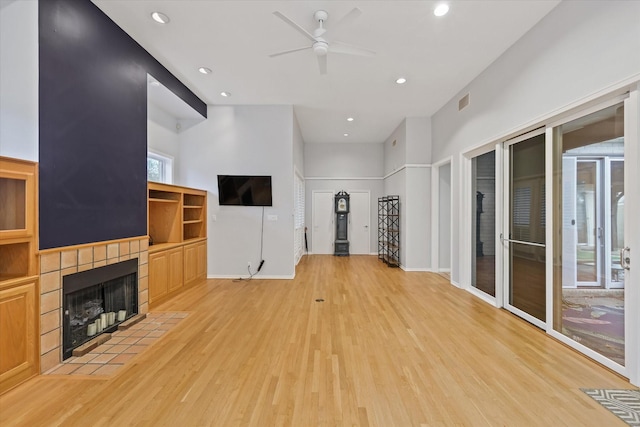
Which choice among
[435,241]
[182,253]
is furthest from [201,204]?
[435,241]

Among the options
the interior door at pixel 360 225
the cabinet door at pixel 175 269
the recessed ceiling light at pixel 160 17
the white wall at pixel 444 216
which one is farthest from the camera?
the interior door at pixel 360 225

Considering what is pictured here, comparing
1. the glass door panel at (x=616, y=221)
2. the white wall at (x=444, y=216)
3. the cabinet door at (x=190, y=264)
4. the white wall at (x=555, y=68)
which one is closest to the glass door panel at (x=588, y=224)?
the glass door panel at (x=616, y=221)

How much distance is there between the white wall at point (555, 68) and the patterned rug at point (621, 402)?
231 centimetres

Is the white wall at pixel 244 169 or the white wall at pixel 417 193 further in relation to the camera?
the white wall at pixel 417 193

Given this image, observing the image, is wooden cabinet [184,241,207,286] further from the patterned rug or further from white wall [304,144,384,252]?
the patterned rug

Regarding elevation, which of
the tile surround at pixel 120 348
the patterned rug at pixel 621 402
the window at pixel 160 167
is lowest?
the tile surround at pixel 120 348

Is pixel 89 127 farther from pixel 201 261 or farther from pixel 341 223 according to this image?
pixel 341 223

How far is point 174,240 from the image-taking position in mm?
4453

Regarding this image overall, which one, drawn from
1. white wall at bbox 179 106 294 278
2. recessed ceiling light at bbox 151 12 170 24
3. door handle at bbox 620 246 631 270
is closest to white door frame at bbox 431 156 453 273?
white wall at bbox 179 106 294 278

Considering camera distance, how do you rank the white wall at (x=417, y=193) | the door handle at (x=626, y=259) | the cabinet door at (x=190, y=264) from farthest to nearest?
the white wall at (x=417, y=193) → the cabinet door at (x=190, y=264) → the door handle at (x=626, y=259)

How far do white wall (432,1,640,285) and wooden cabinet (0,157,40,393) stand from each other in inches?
183

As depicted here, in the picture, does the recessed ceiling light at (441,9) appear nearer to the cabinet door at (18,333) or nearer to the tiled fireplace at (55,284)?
the tiled fireplace at (55,284)

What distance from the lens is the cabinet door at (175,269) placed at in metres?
4.10

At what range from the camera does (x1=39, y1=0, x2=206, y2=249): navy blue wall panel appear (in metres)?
2.25
